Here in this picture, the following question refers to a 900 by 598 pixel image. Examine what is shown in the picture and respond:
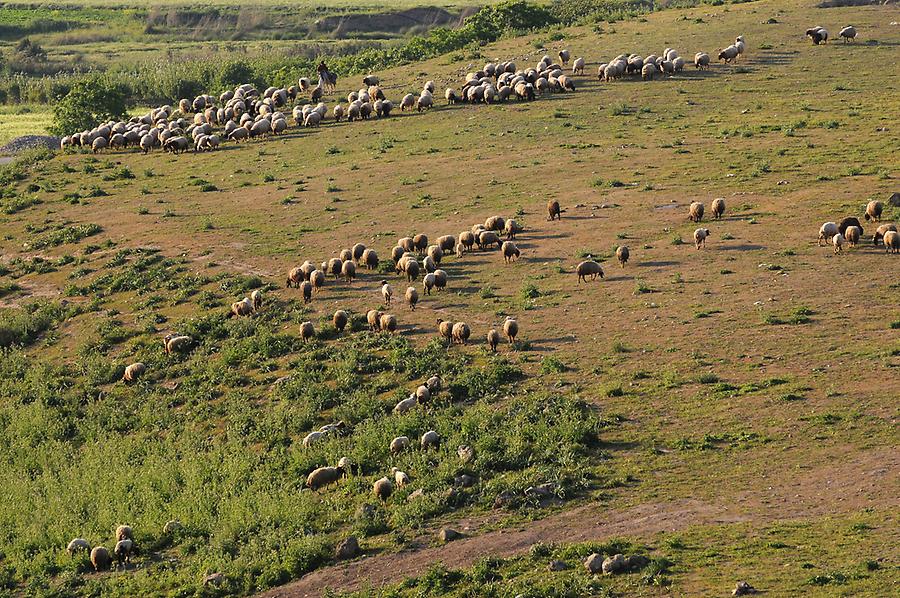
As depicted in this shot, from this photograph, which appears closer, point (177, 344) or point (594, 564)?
point (594, 564)

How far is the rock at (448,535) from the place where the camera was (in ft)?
70.2

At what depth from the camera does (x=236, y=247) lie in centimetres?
4100

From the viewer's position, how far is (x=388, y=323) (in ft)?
104

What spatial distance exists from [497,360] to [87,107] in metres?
43.2

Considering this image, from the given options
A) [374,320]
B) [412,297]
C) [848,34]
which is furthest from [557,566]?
[848,34]

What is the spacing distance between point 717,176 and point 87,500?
2324 centimetres

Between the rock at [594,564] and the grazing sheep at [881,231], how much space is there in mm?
16720

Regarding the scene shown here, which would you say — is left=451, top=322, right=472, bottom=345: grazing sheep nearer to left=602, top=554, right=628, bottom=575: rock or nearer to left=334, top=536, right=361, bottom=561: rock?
left=334, top=536, right=361, bottom=561: rock

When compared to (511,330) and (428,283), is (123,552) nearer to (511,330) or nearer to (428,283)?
(511,330)

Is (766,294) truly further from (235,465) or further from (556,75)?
(556,75)

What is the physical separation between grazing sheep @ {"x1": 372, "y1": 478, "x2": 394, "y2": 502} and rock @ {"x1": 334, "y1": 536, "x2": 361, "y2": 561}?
1.94 meters

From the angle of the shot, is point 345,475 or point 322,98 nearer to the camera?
point 345,475

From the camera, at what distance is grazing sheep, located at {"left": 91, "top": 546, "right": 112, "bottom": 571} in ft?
76.8

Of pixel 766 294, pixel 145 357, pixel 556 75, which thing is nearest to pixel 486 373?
pixel 766 294
